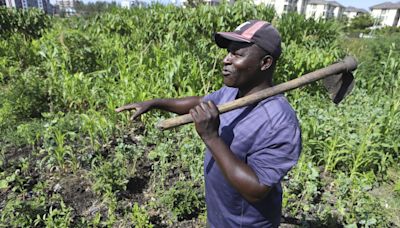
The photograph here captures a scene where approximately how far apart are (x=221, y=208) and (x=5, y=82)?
191 inches

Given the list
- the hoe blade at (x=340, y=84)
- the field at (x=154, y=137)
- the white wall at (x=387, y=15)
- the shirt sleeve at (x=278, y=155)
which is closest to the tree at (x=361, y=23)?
the white wall at (x=387, y=15)

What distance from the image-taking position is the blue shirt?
44.0 inches

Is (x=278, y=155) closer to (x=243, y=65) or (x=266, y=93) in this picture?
(x=266, y=93)

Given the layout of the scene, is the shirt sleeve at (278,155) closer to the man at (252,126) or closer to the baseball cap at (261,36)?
the man at (252,126)

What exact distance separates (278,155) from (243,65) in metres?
0.37

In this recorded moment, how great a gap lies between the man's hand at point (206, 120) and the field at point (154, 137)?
134 centimetres

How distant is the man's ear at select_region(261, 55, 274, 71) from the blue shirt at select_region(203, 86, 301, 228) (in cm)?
13

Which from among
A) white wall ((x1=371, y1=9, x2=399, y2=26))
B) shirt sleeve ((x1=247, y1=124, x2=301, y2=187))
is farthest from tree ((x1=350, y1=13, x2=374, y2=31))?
shirt sleeve ((x1=247, y1=124, x2=301, y2=187))

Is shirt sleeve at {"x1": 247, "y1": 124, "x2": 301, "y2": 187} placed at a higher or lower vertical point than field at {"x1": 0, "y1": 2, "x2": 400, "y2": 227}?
higher

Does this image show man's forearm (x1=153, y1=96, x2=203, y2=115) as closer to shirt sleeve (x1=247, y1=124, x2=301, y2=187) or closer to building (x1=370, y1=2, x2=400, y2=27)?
shirt sleeve (x1=247, y1=124, x2=301, y2=187)

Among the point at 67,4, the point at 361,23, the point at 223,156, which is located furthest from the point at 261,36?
the point at 67,4

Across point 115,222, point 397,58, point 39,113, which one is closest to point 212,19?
point 39,113

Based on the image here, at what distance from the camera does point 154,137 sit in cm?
316

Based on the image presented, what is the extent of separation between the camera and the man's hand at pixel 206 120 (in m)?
1.08
